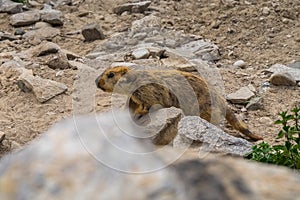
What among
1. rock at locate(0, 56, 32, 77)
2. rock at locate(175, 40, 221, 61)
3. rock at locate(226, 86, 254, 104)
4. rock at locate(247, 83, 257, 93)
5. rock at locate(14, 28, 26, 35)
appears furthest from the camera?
rock at locate(14, 28, 26, 35)

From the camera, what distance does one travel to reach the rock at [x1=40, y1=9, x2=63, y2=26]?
7609mm

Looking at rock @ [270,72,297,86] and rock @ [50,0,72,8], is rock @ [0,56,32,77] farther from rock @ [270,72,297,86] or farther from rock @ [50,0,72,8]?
rock @ [270,72,297,86]

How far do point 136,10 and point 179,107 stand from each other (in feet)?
11.4

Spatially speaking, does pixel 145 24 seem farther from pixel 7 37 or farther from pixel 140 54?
pixel 7 37

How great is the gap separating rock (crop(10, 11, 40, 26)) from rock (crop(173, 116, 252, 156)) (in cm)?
404

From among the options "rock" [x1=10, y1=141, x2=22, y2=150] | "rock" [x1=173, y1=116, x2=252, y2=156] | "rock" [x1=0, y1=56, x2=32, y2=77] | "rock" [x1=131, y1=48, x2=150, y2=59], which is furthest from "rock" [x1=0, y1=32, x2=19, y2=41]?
"rock" [x1=173, y1=116, x2=252, y2=156]

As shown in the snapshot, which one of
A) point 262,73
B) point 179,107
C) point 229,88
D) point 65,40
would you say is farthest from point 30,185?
point 65,40

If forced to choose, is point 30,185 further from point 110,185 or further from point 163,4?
point 163,4

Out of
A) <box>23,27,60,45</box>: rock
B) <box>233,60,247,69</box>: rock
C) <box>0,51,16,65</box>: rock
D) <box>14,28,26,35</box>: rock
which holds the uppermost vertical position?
<box>233,60,247,69</box>: rock

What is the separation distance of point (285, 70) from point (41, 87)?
2386 mm

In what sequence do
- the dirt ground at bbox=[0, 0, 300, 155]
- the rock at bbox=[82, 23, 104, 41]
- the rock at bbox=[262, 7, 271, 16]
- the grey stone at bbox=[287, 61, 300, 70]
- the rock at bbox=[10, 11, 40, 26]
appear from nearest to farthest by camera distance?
the dirt ground at bbox=[0, 0, 300, 155]
the grey stone at bbox=[287, 61, 300, 70]
the rock at bbox=[82, 23, 104, 41]
the rock at bbox=[262, 7, 271, 16]
the rock at bbox=[10, 11, 40, 26]

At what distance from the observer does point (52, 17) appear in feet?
25.1

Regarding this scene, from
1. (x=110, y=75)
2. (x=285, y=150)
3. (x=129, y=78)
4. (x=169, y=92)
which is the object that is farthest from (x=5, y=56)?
(x=285, y=150)

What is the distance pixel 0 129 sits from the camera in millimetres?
4688
